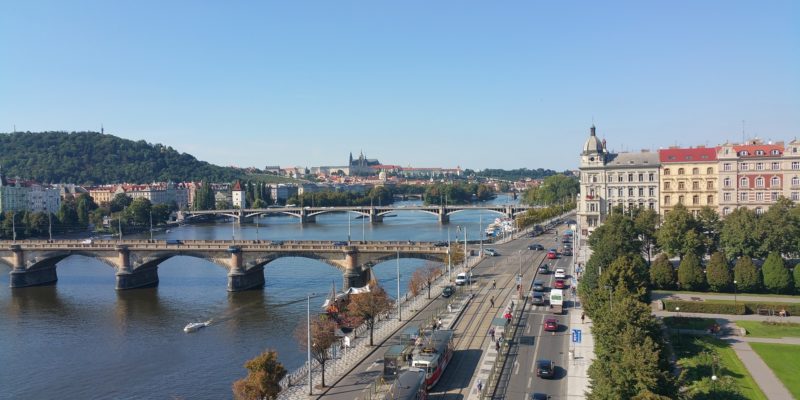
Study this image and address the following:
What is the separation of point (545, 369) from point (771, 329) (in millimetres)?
14435

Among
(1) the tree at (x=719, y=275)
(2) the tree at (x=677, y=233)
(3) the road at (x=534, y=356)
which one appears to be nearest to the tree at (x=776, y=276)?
(1) the tree at (x=719, y=275)

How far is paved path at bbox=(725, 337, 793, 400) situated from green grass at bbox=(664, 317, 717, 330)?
1787 millimetres

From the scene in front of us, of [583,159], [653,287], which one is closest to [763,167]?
[583,159]

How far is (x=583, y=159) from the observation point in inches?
2717

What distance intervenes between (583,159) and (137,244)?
46469 mm

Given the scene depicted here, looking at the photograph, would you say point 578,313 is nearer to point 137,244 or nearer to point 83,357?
point 83,357

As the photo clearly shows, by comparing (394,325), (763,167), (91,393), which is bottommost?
(91,393)

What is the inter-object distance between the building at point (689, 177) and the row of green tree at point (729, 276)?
21824 millimetres

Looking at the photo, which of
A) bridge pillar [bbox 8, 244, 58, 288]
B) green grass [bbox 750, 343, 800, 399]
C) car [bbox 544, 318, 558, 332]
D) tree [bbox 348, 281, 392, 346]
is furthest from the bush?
bridge pillar [bbox 8, 244, 58, 288]

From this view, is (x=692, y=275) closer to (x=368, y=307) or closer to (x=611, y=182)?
(x=368, y=307)

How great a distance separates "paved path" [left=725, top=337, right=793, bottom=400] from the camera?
22.6 metres

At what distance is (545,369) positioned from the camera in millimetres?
24391

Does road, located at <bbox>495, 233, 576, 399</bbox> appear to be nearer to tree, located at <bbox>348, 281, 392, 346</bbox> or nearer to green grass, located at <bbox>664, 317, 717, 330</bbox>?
green grass, located at <bbox>664, 317, 717, 330</bbox>

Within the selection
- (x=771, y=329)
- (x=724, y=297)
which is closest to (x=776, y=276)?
(x=724, y=297)
